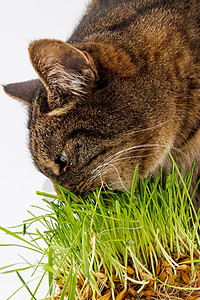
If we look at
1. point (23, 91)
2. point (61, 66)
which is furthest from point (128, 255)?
point (23, 91)

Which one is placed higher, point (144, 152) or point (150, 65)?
point (150, 65)

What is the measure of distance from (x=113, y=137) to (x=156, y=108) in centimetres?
18

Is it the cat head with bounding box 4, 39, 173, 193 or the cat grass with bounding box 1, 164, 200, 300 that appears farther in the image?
the cat head with bounding box 4, 39, 173, 193

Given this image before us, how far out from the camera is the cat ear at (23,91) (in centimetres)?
126

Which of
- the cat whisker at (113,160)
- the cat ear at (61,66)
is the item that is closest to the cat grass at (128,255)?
the cat whisker at (113,160)

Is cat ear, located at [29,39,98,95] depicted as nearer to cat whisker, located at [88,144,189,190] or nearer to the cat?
the cat

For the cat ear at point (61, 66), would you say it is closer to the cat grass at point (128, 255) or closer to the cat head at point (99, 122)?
the cat head at point (99, 122)

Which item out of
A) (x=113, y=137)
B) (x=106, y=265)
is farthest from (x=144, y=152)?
(x=106, y=265)

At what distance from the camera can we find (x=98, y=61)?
1.03m

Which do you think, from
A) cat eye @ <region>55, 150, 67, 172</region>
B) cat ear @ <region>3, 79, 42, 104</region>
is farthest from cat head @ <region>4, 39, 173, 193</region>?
cat ear @ <region>3, 79, 42, 104</region>

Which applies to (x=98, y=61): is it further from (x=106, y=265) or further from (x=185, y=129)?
(x=106, y=265)

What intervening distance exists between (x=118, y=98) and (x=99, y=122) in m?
0.10

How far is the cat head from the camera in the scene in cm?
103

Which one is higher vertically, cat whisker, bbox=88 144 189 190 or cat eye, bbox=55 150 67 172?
cat eye, bbox=55 150 67 172
